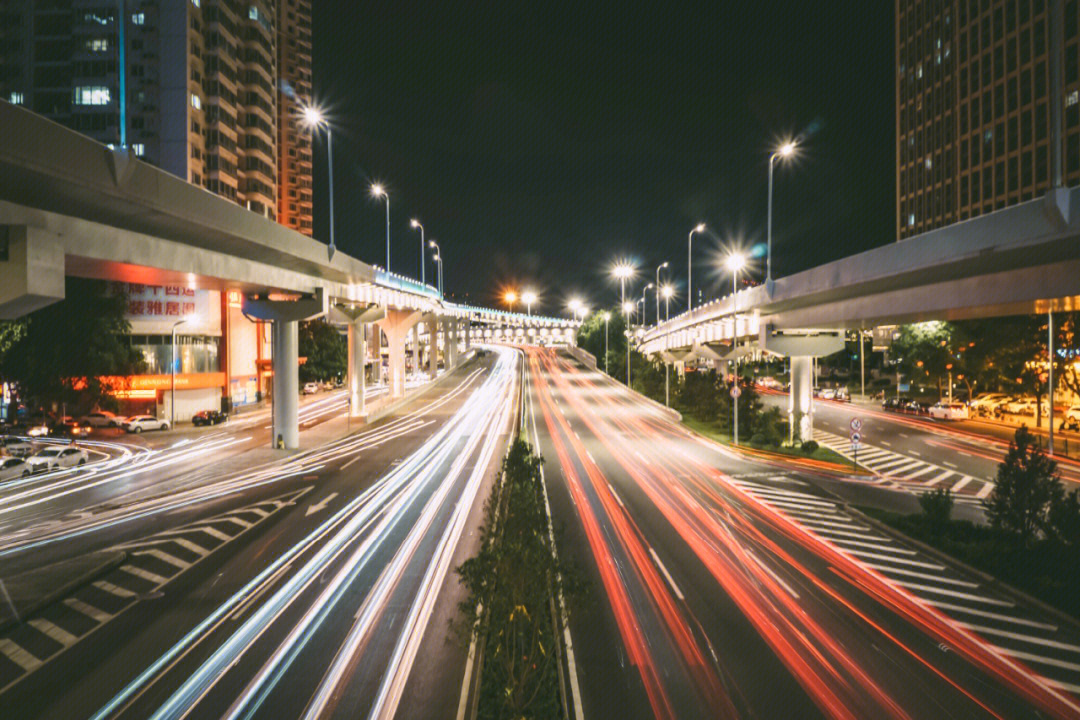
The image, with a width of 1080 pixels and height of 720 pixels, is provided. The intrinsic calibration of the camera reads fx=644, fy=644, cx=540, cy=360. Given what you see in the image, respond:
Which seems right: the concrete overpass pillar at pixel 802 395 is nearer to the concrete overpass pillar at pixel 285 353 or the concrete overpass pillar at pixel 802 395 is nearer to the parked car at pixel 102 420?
the concrete overpass pillar at pixel 285 353

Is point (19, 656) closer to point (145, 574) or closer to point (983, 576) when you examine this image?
point (145, 574)

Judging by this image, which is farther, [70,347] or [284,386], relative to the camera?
[70,347]

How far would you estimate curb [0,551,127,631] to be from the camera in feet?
40.9

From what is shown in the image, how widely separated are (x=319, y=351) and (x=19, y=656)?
59106 millimetres

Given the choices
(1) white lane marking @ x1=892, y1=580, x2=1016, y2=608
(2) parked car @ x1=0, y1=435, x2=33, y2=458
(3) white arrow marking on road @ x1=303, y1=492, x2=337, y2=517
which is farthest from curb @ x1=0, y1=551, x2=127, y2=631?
(2) parked car @ x1=0, y1=435, x2=33, y2=458

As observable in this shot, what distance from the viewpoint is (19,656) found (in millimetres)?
10867

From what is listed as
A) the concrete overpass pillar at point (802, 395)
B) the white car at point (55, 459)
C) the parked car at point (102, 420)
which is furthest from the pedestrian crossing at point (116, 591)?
the parked car at point (102, 420)

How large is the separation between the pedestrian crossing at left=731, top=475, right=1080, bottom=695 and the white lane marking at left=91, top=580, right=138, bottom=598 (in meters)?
16.6

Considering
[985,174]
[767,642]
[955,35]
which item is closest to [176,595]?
[767,642]

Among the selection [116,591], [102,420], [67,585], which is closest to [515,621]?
[116,591]

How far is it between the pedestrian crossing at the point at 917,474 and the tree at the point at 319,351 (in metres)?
50.2

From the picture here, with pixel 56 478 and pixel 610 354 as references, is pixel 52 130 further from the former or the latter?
pixel 610 354

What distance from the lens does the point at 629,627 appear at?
11867 mm

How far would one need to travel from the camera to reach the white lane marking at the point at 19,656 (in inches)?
415
